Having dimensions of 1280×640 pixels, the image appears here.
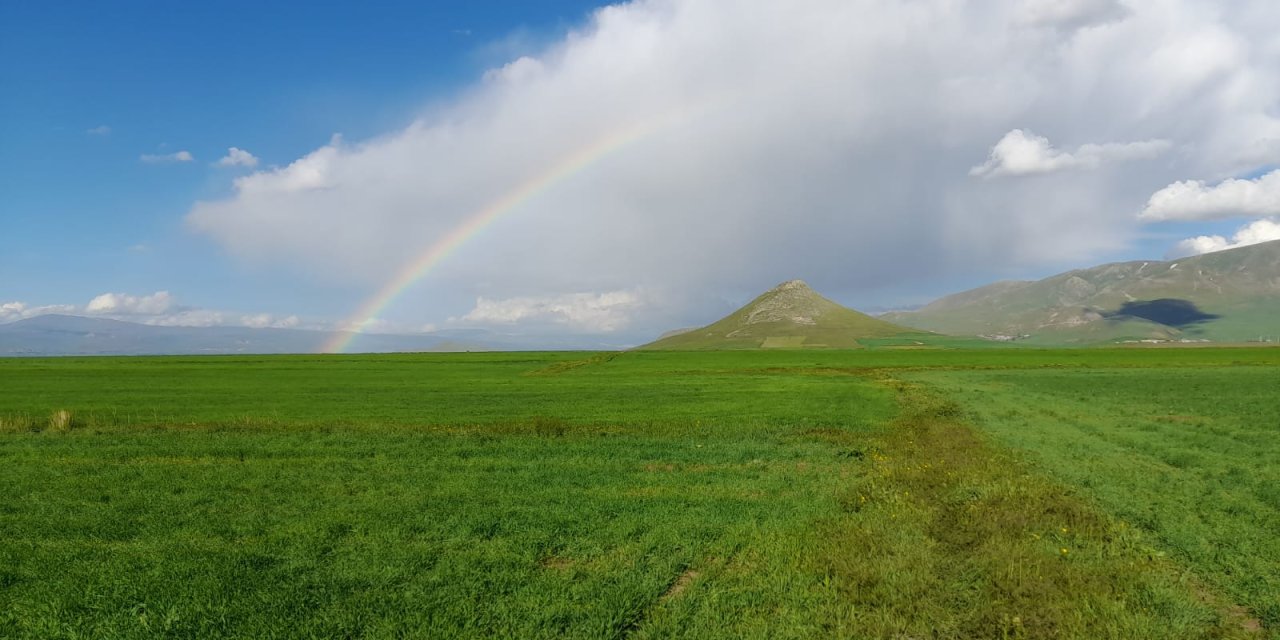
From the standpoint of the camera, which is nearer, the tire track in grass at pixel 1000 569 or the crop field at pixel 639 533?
the tire track in grass at pixel 1000 569

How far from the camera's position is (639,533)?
12.6 meters

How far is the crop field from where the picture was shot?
891cm

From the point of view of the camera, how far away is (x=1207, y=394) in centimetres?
4612

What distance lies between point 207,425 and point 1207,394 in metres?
61.8

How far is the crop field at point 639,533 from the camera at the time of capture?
891 cm

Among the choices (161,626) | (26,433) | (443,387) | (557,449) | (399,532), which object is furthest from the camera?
(443,387)

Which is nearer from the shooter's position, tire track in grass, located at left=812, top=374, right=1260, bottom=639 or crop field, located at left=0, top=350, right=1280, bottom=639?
tire track in grass, located at left=812, top=374, right=1260, bottom=639

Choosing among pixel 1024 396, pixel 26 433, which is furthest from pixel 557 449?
pixel 1024 396

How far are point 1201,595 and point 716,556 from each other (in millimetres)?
7309

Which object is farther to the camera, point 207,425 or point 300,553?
point 207,425

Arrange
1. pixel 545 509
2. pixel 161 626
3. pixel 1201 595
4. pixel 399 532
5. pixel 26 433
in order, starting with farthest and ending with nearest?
pixel 26 433 < pixel 545 509 < pixel 399 532 < pixel 1201 595 < pixel 161 626

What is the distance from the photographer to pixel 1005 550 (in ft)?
36.4

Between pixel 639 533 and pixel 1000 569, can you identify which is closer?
pixel 1000 569

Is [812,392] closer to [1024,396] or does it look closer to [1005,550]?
[1024,396]
